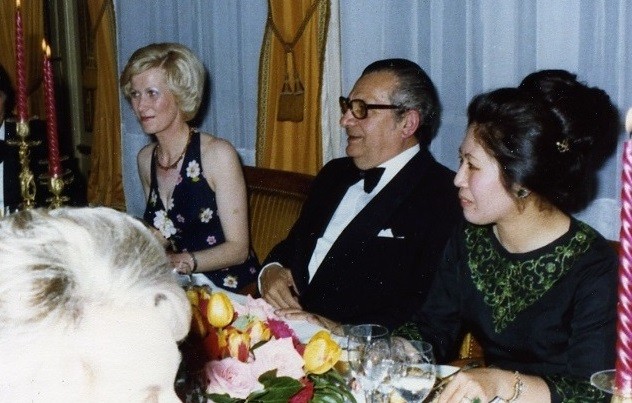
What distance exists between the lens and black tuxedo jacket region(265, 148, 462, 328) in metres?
2.64

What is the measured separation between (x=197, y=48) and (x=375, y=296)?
9.49 ft

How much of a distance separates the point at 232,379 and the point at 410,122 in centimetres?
176

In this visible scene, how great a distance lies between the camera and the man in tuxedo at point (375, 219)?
8.75 ft

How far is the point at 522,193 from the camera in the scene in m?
2.05

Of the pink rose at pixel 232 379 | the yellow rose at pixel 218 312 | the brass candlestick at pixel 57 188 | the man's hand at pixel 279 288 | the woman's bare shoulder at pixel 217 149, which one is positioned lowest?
the man's hand at pixel 279 288

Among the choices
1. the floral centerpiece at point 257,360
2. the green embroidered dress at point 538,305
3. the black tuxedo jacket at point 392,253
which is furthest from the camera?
the black tuxedo jacket at point 392,253

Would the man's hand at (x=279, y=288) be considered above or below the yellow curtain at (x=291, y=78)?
below

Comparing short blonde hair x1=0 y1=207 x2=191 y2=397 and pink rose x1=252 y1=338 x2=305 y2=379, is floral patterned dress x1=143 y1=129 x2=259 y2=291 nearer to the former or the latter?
pink rose x1=252 y1=338 x2=305 y2=379

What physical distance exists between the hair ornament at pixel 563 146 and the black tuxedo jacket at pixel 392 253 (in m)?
0.70

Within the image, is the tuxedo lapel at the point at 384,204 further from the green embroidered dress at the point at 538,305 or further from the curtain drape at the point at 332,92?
the curtain drape at the point at 332,92

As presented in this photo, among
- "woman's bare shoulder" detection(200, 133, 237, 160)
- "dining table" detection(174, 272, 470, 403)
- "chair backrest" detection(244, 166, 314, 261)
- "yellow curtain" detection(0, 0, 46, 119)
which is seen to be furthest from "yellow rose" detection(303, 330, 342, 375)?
"yellow curtain" detection(0, 0, 46, 119)

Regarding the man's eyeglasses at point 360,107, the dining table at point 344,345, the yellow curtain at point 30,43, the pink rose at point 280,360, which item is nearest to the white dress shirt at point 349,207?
the man's eyeglasses at point 360,107

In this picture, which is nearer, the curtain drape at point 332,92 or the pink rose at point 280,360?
the pink rose at point 280,360

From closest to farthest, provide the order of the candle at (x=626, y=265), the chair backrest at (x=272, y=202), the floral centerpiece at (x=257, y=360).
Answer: the candle at (x=626, y=265), the floral centerpiece at (x=257, y=360), the chair backrest at (x=272, y=202)
